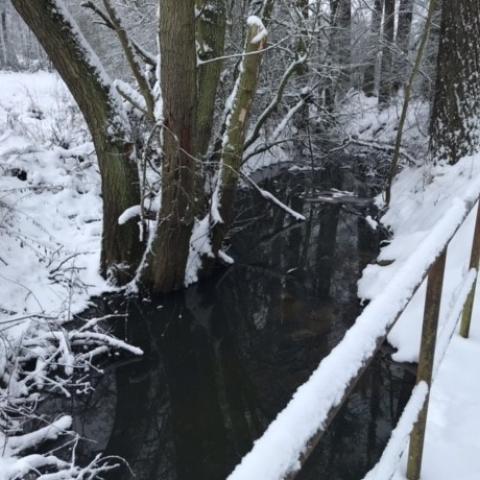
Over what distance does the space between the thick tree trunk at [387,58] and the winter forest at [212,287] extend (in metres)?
2.91

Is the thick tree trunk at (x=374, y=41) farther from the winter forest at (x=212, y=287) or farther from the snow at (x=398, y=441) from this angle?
the snow at (x=398, y=441)

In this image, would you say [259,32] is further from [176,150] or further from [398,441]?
[398,441]

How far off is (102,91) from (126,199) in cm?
123

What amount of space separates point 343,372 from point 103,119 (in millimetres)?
4999

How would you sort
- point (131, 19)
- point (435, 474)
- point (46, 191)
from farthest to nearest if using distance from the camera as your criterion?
1. point (131, 19)
2. point (46, 191)
3. point (435, 474)

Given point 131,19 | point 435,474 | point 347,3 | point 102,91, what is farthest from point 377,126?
point 435,474

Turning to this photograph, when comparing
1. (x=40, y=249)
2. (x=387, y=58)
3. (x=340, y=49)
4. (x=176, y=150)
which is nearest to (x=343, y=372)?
(x=176, y=150)

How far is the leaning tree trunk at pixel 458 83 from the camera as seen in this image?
6758mm

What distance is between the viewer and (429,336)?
5.90ft

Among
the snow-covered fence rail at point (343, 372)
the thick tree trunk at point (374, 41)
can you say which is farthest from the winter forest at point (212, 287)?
the thick tree trunk at point (374, 41)

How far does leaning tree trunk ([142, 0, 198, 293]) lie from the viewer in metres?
5.01

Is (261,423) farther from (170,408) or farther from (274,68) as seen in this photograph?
(274,68)

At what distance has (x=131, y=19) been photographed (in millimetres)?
12039

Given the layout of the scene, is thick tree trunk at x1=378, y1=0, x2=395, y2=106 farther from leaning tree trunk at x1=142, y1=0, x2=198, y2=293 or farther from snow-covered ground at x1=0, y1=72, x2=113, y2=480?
leaning tree trunk at x1=142, y1=0, x2=198, y2=293
